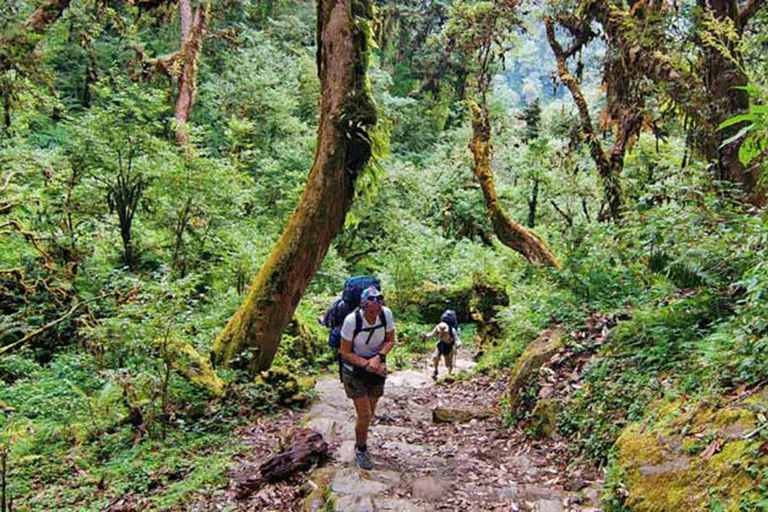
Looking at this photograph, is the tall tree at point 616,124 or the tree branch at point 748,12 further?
the tall tree at point 616,124

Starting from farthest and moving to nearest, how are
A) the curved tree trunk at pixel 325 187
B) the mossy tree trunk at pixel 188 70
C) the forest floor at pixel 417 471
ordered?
the mossy tree trunk at pixel 188 70
the curved tree trunk at pixel 325 187
the forest floor at pixel 417 471

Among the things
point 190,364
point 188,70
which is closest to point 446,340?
point 190,364

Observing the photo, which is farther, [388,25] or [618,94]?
[388,25]

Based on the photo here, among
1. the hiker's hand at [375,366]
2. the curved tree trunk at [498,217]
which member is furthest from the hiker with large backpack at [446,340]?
the hiker's hand at [375,366]

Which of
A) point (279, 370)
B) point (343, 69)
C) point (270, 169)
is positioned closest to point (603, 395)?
point (279, 370)

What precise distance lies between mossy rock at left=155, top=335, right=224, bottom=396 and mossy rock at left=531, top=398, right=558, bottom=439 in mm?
4090

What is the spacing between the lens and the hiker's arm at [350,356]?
4.62 metres

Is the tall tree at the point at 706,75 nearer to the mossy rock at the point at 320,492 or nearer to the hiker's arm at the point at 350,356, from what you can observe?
→ the hiker's arm at the point at 350,356

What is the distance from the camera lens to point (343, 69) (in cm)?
725

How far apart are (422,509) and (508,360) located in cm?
530

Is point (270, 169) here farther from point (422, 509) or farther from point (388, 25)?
A: point (388, 25)

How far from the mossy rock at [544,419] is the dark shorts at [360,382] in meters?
1.87

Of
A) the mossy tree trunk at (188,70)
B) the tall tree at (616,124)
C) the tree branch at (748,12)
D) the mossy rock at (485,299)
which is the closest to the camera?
the tree branch at (748,12)

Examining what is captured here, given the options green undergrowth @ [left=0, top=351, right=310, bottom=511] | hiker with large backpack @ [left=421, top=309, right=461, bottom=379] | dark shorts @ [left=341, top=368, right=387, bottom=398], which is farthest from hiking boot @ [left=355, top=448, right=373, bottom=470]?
hiker with large backpack @ [left=421, top=309, right=461, bottom=379]
